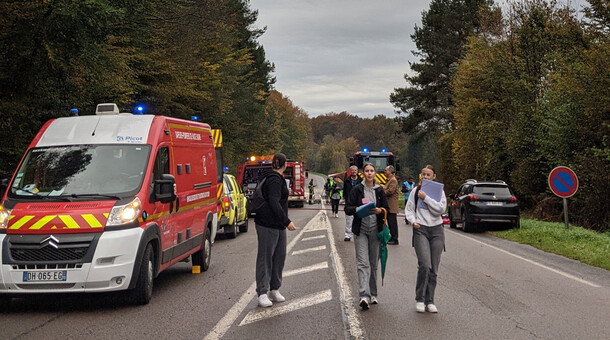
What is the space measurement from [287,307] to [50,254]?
117 inches

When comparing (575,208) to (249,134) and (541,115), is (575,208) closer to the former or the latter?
(541,115)

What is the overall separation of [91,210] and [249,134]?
1858 inches

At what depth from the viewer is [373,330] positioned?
707 centimetres

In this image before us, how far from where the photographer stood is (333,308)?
8273 mm

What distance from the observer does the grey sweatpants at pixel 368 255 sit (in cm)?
835

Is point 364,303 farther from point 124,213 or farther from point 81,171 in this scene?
point 81,171

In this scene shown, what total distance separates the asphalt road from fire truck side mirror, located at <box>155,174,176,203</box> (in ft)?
4.57

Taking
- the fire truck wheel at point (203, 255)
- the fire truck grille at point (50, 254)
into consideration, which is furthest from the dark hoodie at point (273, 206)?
the fire truck wheel at point (203, 255)

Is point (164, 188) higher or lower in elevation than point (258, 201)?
higher

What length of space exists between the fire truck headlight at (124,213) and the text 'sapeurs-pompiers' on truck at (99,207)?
1 cm

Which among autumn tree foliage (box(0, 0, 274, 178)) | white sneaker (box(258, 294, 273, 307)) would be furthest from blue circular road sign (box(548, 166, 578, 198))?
white sneaker (box(258, 294, 273, 307))

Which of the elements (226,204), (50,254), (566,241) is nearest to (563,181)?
(566,241)

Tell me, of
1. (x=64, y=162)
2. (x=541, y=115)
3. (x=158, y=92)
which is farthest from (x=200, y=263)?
(x=541, y=115)

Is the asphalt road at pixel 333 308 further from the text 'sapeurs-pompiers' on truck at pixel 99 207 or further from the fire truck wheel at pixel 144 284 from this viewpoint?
the text 'sapeurs-pompiers' on truck at pixel 99 207
